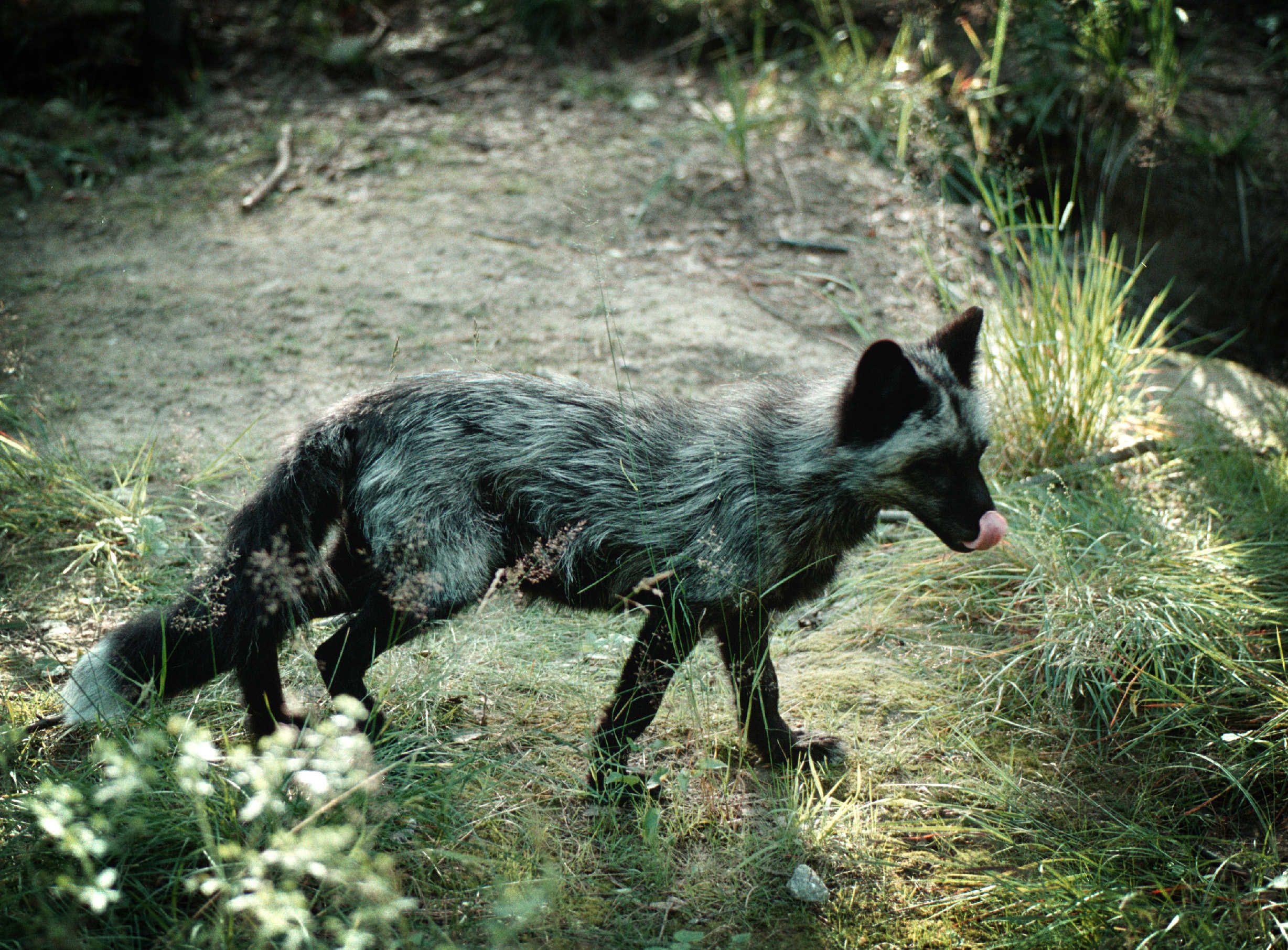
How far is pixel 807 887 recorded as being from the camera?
2.84m

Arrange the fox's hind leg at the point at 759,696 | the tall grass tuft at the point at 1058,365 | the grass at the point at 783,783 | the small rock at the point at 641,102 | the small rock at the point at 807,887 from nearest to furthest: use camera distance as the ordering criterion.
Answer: the grass at the point at 783,783 → the small rock at the point at 807,887 → the fox's hind leg at the point at 759,696 → the tall grass tuft at the point at 1058,365 → the small rock at the point at 641,102

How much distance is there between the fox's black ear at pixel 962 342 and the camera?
3.38 m

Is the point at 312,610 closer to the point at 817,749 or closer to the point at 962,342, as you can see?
the point at 817,749

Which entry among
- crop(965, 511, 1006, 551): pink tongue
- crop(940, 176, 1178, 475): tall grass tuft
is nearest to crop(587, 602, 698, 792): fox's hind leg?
crop(965, 511, 1006, 551): pink tongue

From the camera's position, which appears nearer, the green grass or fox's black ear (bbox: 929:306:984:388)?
the green grass

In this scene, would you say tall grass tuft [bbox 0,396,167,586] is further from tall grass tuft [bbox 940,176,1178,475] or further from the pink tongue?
tall grass tuft [bbox 940,176,1178,475]

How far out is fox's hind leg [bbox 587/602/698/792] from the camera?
122 inches

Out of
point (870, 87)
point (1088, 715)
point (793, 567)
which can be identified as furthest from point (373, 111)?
point (1088, 715)

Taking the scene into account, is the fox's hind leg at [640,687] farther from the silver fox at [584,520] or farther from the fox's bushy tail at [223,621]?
the fox's bushy tail at [223,621]

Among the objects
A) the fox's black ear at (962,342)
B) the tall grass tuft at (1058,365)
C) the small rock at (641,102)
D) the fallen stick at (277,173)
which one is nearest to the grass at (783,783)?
the tall grass tuft at (1058,365)

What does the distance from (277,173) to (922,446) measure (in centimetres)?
610

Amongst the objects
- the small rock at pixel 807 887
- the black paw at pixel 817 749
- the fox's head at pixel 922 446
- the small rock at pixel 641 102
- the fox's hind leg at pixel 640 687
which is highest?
the small rock at pixel 641 102

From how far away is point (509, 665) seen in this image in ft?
12.1

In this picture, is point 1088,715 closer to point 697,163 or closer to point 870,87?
point 697,163
